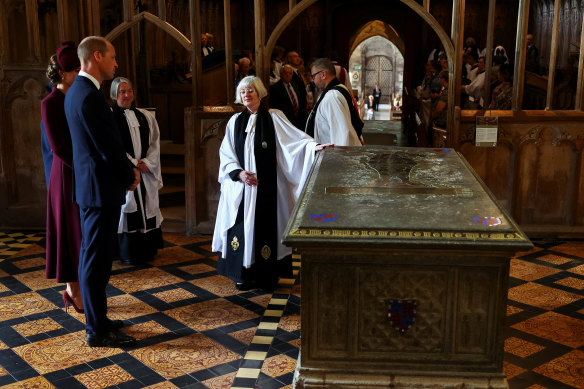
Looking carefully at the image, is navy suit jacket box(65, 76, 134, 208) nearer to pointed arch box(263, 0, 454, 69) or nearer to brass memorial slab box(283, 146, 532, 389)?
brass memorial slab box(283, 146, 532, 389)

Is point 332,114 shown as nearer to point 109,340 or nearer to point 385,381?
point 109,340

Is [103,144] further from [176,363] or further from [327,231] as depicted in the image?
[327,231]

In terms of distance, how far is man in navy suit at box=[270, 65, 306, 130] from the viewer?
7.82 m

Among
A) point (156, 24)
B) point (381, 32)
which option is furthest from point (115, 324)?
point (381, 32)

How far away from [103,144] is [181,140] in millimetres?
6366

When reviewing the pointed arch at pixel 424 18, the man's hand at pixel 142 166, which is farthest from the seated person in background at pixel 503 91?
the man's hand at pixel 142 166

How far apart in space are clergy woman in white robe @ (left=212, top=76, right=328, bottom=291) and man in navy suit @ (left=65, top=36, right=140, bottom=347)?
45.5 inches

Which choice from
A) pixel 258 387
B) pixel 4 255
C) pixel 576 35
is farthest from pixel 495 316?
pixel 576 35

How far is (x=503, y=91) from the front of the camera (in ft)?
22.1

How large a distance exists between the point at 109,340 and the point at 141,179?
2041 mm

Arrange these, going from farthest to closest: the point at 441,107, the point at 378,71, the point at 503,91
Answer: the point at 378,71 → the point at 441,107 → the point at 503,91

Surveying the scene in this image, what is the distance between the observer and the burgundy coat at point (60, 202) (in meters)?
4.02

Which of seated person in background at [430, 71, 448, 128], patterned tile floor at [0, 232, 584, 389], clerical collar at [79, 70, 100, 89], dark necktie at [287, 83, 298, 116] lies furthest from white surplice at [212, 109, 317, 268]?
dark necktie at [287, 83, 298, 116]

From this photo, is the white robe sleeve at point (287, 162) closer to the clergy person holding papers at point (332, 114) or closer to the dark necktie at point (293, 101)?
the clergy person holding papers at point (332, 114)
